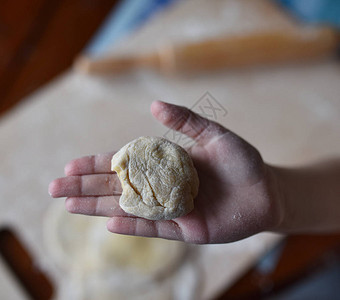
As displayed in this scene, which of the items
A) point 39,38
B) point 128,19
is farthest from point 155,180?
point 39,38

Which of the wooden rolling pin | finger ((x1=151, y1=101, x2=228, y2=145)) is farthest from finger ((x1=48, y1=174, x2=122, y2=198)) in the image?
the wooden rolling pin

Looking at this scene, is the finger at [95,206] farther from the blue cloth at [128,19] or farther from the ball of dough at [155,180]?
the blue cloth at [128,19]

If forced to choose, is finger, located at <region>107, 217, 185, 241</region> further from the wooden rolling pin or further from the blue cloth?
the blue cloth

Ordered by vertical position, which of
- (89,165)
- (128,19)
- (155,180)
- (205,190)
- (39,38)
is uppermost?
(39,38)

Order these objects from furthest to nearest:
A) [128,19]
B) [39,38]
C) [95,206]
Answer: [39,38] < [128,19] < [95,206]

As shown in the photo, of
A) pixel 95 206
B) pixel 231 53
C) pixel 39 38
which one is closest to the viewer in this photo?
pixel 95 206

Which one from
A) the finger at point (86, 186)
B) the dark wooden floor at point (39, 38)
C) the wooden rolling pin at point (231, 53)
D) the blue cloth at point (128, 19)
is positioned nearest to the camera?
the finger at point (86, 186)

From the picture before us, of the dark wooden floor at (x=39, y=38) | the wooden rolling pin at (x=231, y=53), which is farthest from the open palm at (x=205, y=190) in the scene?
the dark wooden floor at (x=39, y=38)

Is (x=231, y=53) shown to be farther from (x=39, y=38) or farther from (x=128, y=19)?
(x=39, y=38)
